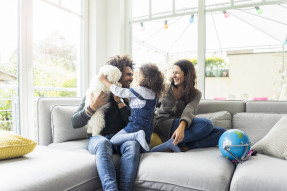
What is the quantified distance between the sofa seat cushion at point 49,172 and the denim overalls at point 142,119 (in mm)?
396

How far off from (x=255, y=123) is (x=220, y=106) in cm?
36

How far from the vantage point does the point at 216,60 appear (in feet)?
9.41

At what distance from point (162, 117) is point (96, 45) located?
1.66 metres

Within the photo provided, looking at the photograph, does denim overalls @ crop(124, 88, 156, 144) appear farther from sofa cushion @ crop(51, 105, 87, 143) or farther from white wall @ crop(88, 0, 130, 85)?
white wall @ crop(88, 0, 130, 85)

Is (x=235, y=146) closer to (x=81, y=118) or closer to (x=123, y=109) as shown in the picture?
(x=123, y=109)

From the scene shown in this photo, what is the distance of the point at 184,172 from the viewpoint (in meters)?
1.37

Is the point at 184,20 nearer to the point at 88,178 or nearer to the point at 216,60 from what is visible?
the point at 216,60

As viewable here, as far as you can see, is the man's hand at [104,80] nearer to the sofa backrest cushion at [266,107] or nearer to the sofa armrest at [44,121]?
the sofa armrest at [44,121]

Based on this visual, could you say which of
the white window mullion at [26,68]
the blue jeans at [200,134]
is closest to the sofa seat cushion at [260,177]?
the blue jeans at [200,134]

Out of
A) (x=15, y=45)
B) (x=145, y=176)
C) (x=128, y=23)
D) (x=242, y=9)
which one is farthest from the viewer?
(x=128, y=23)

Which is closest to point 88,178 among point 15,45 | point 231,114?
point 231,114

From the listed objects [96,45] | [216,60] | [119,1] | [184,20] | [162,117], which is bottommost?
[162,117]

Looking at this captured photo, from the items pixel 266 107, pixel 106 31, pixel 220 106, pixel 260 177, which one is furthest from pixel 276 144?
pixel 106 31

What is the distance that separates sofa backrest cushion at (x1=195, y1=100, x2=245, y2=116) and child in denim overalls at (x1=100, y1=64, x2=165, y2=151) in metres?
0.66
